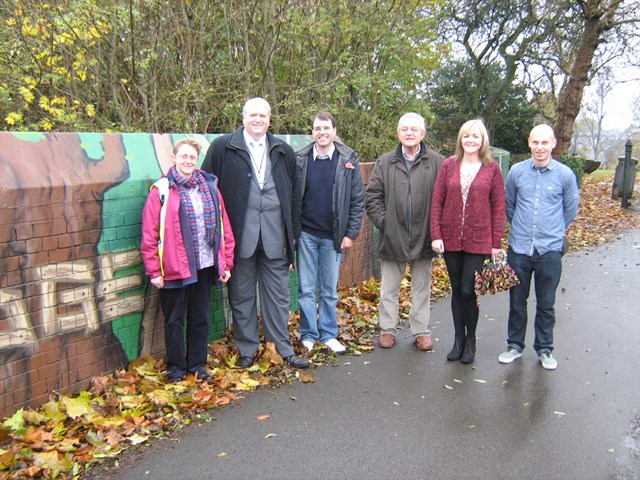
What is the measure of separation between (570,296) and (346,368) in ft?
12.5

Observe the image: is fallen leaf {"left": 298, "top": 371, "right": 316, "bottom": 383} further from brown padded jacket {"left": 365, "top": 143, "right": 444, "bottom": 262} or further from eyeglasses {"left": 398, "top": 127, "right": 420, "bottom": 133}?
eyeglasses {"left": 398, "top": 127, "right": 420, "bottom": 133}

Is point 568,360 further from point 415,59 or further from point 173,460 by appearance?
point 415,59

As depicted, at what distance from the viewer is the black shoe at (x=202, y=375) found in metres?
4.30

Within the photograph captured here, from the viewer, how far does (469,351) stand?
493cm

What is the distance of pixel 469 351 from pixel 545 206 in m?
1.37

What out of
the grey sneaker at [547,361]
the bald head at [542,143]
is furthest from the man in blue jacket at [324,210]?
the grey sneaker at [547,361]

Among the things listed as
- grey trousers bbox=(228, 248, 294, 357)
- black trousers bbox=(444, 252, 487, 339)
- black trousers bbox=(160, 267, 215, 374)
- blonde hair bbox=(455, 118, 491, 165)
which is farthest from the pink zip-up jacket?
blonde hair bbox=(455, 118, 491, 165)

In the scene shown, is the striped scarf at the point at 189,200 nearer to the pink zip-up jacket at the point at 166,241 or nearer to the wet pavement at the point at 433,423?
the pink zip-up jacket at the point at 166,241

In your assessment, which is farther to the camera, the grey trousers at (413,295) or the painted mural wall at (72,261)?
the grey trousers at (413,295)

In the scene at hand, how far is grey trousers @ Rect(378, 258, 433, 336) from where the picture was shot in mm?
5199

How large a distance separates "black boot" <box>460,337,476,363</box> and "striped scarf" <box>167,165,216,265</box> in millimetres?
2355

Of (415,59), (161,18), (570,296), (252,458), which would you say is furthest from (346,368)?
(415,59)

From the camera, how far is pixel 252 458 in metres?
3.37

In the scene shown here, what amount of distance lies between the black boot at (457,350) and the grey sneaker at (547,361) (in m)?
0.66
